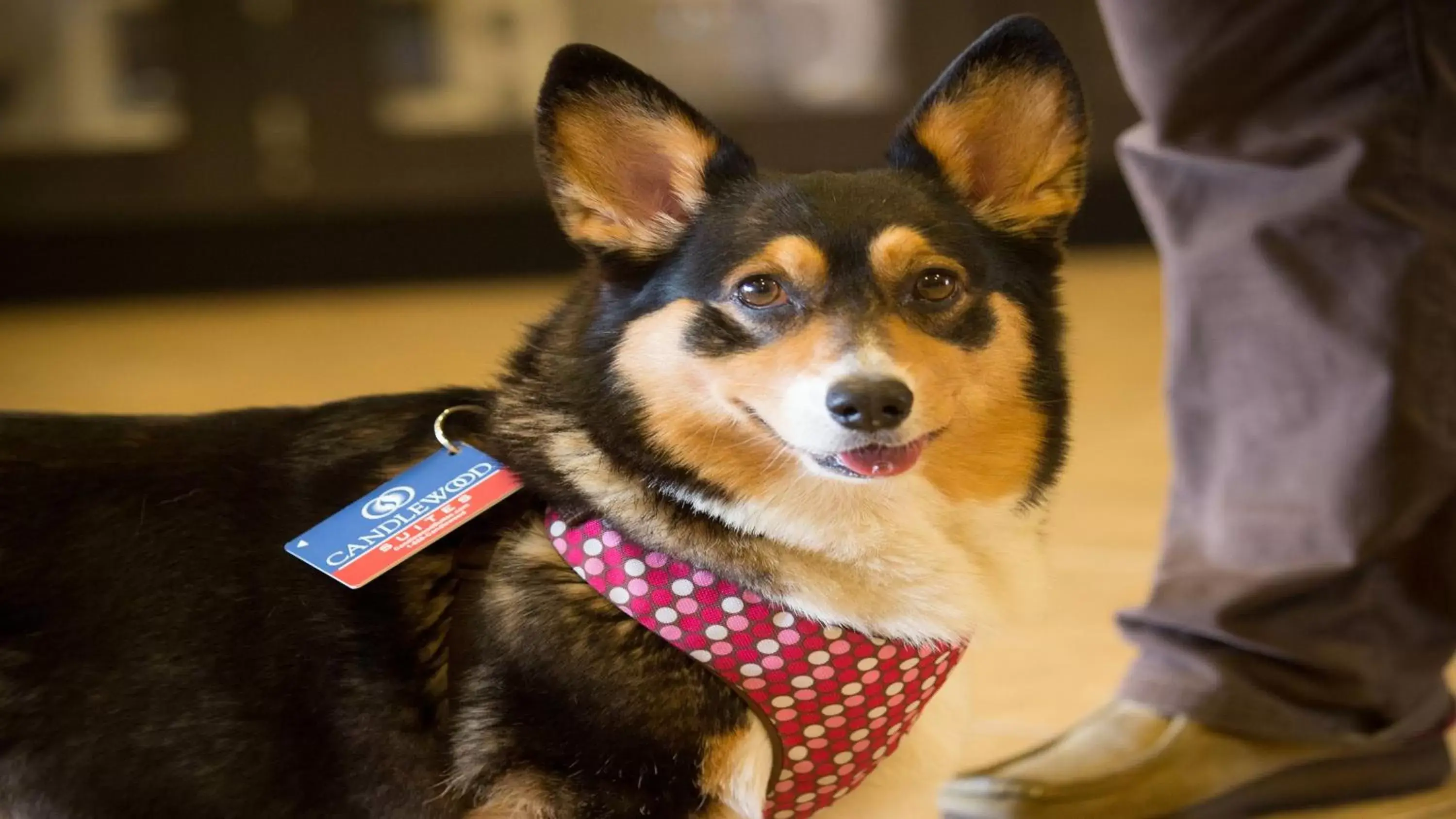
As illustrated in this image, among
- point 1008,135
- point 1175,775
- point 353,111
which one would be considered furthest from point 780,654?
point 353,111

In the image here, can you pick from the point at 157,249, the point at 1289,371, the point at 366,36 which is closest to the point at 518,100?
the point at 366,36

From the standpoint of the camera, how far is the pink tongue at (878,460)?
1.37 metres

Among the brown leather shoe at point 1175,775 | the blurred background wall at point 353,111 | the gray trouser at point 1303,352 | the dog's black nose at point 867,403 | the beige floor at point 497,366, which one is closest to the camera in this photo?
the dog's black nose at point 867,403

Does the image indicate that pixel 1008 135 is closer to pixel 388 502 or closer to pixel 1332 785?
pixel 388 502

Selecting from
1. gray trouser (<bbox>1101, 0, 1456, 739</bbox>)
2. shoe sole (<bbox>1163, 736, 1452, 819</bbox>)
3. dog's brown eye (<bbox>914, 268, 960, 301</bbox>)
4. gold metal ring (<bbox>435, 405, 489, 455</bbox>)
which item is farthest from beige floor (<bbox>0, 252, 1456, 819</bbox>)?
dog's brown eye (<bbox>914, 268, 960, 301</bbox>)

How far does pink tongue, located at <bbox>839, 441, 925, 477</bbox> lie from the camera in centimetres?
137

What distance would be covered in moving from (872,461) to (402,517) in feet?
1.46

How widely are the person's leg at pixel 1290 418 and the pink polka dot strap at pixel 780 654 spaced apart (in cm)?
47

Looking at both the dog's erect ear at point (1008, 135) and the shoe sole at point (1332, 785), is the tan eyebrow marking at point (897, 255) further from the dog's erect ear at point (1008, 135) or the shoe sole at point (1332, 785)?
the shoe sole at point (1332, 785)

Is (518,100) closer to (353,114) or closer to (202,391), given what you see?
(353,114)

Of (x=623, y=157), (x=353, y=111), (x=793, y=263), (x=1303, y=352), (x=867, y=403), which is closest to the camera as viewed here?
(x=867, y=403)

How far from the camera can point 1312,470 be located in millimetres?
1737

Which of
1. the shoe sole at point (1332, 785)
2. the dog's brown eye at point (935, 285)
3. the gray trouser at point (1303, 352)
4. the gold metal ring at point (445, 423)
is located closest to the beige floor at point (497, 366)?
the shoe sole at point (1332, 785)

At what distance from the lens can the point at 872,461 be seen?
137 centimetres
